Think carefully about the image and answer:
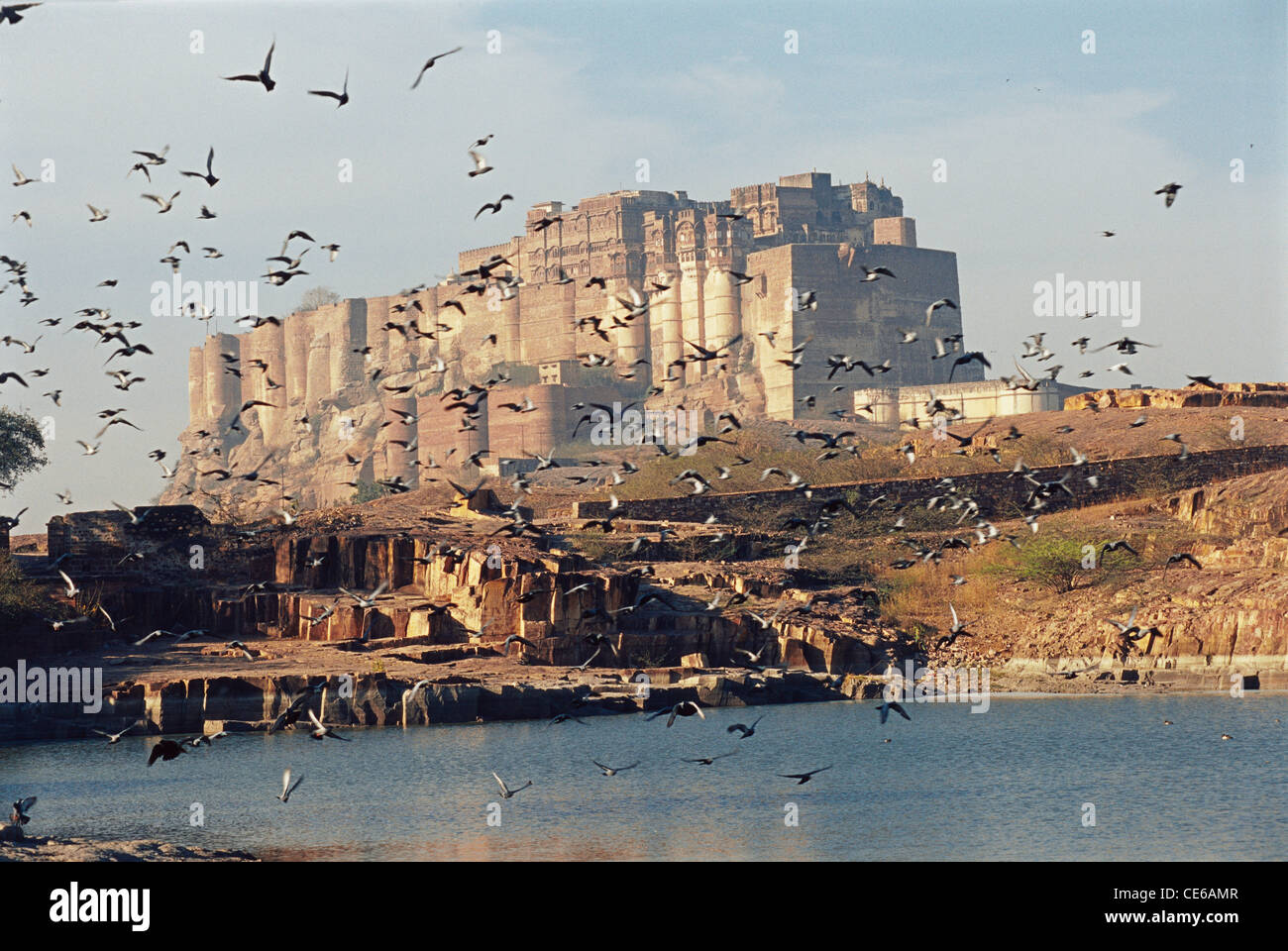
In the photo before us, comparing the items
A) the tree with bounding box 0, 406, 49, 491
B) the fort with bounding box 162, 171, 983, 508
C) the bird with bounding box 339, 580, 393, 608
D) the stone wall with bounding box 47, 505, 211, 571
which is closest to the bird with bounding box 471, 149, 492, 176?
the bird with bounding box 339, 580, 393, 608

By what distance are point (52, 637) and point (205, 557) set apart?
7.56m

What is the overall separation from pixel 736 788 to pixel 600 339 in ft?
319

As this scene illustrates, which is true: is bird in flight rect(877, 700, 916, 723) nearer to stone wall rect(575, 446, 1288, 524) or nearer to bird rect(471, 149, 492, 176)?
bird rect(471, 149, 492, 176)

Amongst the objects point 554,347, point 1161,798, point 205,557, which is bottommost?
point 1161,798

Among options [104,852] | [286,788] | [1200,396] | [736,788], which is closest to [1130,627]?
[736,788]

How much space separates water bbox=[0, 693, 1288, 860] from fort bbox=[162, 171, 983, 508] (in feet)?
221

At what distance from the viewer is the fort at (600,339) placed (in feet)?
379

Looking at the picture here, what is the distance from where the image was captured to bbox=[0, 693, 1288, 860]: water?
25531 millimetres

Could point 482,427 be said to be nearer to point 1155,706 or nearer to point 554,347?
point 554,347

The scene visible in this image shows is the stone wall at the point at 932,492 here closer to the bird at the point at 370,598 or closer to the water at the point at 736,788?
the bird at the point at 370,598

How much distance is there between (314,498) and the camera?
134m

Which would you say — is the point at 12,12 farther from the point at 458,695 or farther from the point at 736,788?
the point at 458,695
